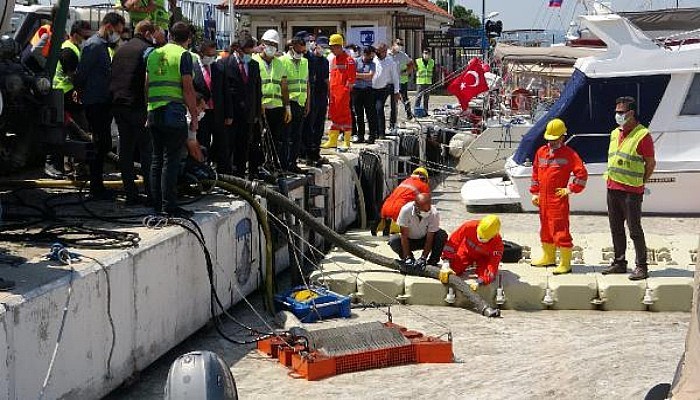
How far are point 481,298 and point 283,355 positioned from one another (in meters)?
2.75

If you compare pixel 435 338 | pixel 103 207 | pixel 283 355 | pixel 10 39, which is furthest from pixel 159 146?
pixel 435 338

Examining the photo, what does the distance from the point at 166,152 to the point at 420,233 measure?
10.3 ft

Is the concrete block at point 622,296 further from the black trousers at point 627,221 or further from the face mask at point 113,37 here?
the face mask at point 113,37

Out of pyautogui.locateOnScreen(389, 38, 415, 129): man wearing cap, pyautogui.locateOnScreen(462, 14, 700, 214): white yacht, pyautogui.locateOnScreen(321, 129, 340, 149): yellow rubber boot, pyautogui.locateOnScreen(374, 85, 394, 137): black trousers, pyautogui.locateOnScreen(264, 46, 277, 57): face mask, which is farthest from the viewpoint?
pyautogui.locateOnScreen(389, 38, 415, 129): man wearing cap

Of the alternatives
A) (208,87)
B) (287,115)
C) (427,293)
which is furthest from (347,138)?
(427,293)

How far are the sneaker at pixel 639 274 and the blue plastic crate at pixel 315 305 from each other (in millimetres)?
3007

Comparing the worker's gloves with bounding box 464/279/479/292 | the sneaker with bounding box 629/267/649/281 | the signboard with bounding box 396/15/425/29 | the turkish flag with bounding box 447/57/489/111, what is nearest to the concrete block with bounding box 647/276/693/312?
the sneaker with bounding box 629/267/649/281

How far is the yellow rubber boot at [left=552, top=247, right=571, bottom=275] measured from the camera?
441 inches

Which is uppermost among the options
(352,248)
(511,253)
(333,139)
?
(333,139)

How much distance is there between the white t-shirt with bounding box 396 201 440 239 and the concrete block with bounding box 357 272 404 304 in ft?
1.90

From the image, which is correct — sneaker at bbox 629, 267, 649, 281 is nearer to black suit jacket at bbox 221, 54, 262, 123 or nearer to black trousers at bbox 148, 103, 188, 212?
black suit jacket at bbox 221, 54, 262, 123

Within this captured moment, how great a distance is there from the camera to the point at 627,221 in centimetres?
1105

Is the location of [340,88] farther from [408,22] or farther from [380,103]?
[408,22]

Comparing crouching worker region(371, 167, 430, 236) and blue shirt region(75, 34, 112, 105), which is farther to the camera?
crouching worker region(371, 167, 430, 236)
